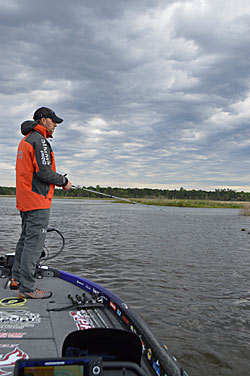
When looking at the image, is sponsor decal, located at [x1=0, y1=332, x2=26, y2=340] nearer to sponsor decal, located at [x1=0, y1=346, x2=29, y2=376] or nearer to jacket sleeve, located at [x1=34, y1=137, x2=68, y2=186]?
sponsor decal, located at [x1=0, y1=346, x2=29, y2=376]

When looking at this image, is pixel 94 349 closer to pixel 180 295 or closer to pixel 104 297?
pixel 104 297

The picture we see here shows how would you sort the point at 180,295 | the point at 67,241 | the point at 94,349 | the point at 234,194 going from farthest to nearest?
the point at 234,194
the point at 67,241
the point at 180,295
the point at 94,349

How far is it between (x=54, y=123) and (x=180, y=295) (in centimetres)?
425

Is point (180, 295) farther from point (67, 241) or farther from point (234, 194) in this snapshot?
point (234, 194)

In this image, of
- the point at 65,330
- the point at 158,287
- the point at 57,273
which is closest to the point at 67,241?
the point at 158,287

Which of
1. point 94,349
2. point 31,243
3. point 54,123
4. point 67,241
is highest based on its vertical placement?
point 54,123

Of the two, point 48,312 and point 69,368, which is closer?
point 69,368

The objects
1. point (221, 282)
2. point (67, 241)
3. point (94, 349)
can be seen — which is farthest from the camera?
point (67, 241)

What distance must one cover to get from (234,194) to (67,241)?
9766 cm

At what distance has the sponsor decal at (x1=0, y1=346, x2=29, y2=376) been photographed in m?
2.45

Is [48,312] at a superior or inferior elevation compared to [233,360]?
superior

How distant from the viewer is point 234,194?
10369 cm

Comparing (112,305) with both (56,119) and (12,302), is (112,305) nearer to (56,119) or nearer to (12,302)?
(12,302)

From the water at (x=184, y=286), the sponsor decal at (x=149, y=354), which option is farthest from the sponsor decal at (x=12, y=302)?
the water at (x=184, y=286)
